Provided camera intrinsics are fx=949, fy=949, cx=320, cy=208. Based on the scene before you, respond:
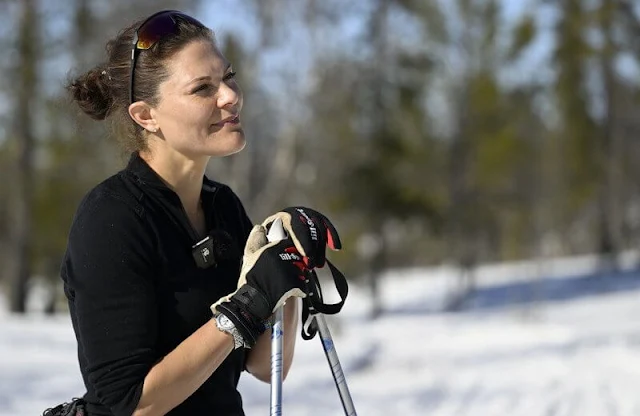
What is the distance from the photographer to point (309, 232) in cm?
218

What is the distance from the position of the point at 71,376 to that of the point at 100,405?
7.57 m

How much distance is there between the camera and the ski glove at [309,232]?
A: 216 centimetres

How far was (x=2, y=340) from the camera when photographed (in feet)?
38.2

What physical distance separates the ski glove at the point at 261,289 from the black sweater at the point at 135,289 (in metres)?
0.10

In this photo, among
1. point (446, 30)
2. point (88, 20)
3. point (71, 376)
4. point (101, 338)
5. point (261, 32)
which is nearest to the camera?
point (101, 338)

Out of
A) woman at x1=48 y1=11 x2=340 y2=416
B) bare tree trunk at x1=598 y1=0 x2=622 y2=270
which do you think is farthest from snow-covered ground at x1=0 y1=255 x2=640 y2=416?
woman at x1=48 y1=11 x2=340 y2=416

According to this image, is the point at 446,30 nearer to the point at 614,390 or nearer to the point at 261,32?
the point at 261,32

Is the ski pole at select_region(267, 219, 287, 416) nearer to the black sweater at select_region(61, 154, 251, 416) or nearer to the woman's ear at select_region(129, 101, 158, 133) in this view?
the black sweater at select_region(61, 154, 251, 416)

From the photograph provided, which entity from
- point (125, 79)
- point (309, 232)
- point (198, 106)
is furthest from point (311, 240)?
point (125, 79)

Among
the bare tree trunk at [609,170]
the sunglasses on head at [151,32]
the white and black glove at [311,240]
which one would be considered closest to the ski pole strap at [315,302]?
the white and black glove at [311,240]

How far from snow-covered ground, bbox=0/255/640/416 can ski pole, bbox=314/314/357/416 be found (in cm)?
552

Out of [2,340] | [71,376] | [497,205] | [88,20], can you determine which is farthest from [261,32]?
[497,205]

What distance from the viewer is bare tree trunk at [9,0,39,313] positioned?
1886 cm

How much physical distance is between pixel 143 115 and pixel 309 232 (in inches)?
18.7
